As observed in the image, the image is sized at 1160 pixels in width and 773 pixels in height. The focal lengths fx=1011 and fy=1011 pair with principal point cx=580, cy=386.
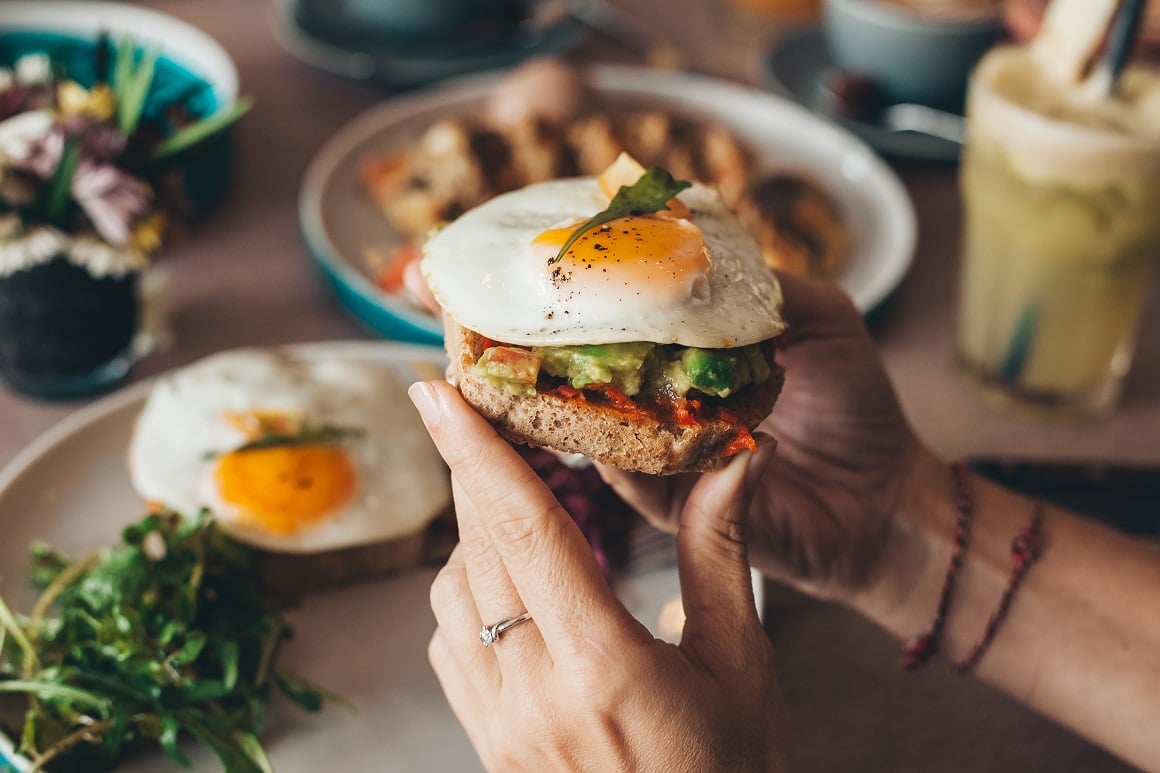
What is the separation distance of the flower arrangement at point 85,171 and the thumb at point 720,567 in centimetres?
143

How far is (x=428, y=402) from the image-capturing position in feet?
4.32

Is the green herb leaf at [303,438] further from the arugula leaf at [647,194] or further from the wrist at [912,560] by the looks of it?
the wrist at [912,560]

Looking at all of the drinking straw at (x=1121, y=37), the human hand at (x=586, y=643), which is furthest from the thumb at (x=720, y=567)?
the drinking straw at (x=1121, y=37)

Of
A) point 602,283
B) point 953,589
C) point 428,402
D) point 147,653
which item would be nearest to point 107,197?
point 147,653

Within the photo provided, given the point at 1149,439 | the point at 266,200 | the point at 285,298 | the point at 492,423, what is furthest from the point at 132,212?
the point at 1149,439

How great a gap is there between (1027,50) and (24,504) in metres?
2.39

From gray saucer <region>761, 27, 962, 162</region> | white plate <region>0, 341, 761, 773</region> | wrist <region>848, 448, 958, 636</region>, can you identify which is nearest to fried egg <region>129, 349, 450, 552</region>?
white plate <region>0, 341, 761, 773</region>

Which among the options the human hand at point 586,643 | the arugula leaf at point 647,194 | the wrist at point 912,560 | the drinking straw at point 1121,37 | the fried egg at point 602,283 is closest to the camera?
the human hand at point 586,643

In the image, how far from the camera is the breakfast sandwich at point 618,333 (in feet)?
4.34

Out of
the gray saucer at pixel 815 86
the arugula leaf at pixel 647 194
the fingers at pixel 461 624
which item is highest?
the arugula leaf at pixel 647 194

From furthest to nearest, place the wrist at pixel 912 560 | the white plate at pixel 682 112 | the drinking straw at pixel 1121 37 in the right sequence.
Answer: the white plate at pixel 682 112, the drinking straw at pixel 1121 37, the wrist at pixel 912 560

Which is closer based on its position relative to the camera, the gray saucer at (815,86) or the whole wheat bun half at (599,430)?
the whole wheat bun half at (599,430)

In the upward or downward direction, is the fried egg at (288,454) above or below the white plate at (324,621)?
above

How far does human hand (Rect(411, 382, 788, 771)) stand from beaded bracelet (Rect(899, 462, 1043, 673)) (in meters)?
0.55
